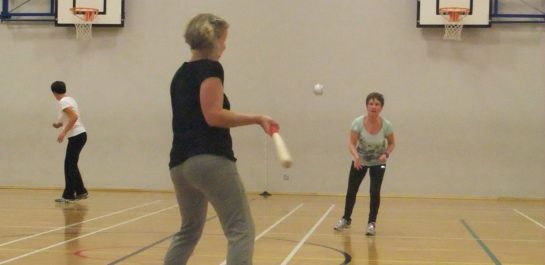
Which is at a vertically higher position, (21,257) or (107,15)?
(107,15)

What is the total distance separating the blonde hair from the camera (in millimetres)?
3779

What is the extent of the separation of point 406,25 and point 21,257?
10.1 metres

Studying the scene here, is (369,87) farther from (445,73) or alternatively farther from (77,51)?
(77,51)

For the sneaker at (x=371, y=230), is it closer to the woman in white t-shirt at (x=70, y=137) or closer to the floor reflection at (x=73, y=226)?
the floor reflection at (x=73, y=226)

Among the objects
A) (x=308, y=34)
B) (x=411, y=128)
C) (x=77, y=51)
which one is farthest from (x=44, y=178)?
(x=411, y=128)

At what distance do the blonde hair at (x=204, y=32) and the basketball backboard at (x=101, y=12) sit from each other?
465 inches

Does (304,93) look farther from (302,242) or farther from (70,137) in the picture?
(302,242)

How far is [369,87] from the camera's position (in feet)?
48.8

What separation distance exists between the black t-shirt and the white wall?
1123cm

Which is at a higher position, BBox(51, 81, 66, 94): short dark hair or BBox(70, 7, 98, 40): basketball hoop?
BBox(70, 7, 98, 40): basketball hoop

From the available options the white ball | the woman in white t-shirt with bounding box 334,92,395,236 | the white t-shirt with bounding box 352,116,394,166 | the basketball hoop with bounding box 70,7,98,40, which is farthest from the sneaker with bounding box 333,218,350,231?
the basketball hoop with bounding box 70,7,98,40

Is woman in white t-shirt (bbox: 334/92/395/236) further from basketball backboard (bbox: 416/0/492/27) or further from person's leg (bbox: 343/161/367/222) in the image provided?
basketball backboard (bbox: 416/0/492/27)

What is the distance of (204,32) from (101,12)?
39.4 feet

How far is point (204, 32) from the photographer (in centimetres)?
377
